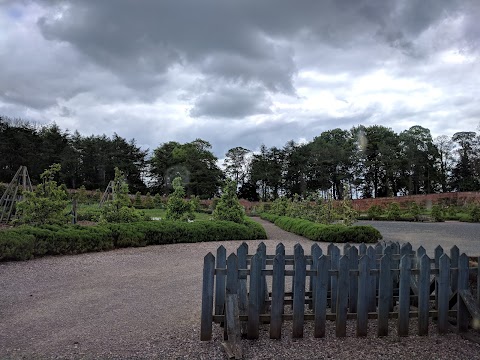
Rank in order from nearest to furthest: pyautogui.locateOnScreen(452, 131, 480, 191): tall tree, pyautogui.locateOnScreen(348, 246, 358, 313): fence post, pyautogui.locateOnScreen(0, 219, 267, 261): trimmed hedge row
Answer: pyautogui.locateOnScreen(348, 246, 358, 313): fence post < pyautogui.locateOnScreen(0, 219, 267, 261): trimmed hedge row < pyautogui.locateOnScreen(452, 131, 480, 191): tall tree

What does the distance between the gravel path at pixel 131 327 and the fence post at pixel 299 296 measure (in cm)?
14

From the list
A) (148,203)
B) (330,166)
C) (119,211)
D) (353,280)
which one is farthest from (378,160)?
(353,280)

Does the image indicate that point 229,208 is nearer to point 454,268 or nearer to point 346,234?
point 346,234

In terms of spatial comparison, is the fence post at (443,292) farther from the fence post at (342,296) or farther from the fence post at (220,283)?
the fence post at (220,283)

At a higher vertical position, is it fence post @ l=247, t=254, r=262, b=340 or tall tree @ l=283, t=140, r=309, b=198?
tall tree @ l=283, t=140, r=309, b=198

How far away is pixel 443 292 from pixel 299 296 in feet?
5.26

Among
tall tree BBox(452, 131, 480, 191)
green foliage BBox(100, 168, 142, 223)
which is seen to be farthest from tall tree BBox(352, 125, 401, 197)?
green foliage BBox(100, 168, 142, 223)

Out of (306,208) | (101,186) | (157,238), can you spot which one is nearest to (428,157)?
(306,208)

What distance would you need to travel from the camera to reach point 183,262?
29.5 ft

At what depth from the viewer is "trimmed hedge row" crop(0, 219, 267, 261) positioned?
342 inches

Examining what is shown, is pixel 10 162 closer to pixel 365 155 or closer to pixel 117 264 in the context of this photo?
pixel 117 264

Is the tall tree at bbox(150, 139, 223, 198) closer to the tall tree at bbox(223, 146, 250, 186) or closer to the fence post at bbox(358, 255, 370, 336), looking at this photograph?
the tall tree at bbox(223, 146, 250, 186)

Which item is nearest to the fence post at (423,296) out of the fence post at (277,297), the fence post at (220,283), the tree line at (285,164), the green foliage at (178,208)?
the fence post at (277,297)

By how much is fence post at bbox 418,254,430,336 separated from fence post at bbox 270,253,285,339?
1501 mm
